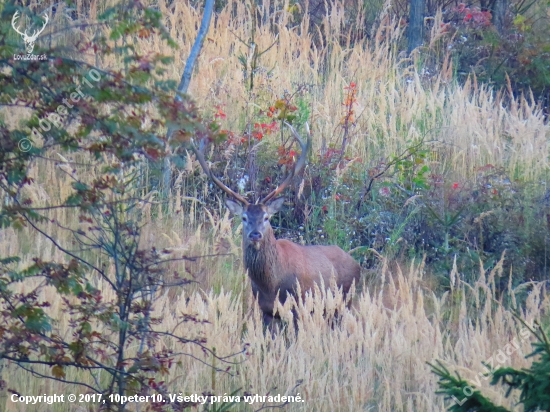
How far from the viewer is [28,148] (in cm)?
365

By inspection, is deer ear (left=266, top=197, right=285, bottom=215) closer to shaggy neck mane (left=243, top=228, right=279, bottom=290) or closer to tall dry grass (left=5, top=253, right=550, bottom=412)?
shaggy neck mane (left=243, top=228, right=279, bottom=290)

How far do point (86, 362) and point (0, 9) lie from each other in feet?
6.13

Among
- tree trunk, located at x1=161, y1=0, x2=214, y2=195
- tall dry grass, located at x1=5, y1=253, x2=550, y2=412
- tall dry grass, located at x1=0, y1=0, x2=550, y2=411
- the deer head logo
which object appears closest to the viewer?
the deer head logo

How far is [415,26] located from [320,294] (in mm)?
7502

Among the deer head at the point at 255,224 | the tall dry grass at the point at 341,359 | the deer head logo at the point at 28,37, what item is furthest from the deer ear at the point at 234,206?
the deer head logo at the point at 28,37

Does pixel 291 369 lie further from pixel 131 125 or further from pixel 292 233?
pixel 292 233

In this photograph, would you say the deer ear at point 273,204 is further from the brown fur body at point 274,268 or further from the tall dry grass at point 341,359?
the tall dry grass at point 341,359

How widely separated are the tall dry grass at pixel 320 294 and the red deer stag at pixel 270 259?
0.74 ft

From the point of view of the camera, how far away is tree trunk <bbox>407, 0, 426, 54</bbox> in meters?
12.8

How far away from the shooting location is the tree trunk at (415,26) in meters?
12.8

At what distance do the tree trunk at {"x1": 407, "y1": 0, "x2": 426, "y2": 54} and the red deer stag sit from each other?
19.2ft

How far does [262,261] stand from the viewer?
7625 millimetres

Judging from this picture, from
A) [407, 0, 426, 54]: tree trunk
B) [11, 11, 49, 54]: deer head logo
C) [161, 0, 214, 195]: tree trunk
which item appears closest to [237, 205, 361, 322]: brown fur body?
[161, 0, 214, 195]: tree trunk

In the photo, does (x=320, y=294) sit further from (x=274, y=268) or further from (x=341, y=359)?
(x=274, y=268)
